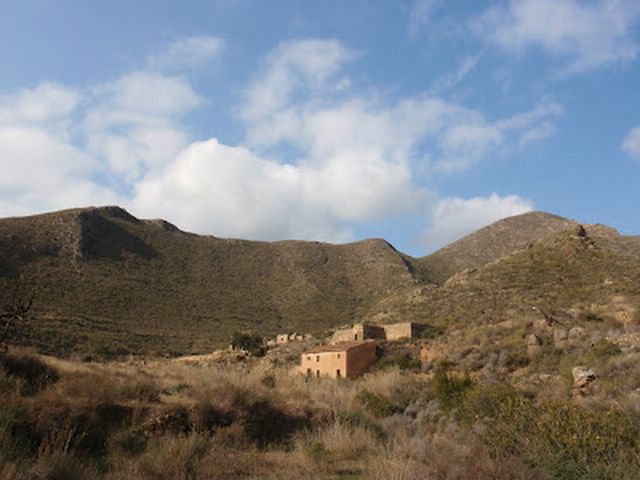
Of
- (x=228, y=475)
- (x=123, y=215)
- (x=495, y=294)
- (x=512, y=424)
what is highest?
(x=123, y=215)

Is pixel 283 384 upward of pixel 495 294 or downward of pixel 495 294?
downward

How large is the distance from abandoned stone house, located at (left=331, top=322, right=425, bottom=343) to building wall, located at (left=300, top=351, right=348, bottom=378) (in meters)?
6.08

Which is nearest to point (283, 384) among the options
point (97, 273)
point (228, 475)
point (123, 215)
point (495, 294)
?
point (228, 475)

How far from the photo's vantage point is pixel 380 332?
38500mm

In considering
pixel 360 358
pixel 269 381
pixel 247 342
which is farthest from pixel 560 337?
pixel 247 342

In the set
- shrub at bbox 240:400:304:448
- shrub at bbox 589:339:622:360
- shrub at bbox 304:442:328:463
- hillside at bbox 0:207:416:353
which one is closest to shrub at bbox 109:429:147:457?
shrub at bbox 240:400:304:448

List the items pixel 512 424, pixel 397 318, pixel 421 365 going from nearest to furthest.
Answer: pixel 512 424 < pixel 421 365 < pixel 397 318

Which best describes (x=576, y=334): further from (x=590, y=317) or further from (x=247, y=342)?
(x=247, y=342)

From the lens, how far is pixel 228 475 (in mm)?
7168

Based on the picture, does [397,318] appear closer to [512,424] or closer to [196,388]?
[196,388]

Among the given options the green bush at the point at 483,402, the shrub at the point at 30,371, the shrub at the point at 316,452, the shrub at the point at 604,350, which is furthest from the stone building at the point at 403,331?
the shrub at the point at 316,452

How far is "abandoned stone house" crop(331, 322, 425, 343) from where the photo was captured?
36.7m

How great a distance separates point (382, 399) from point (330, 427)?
448 cm

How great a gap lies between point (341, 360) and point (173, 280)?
141 feet
